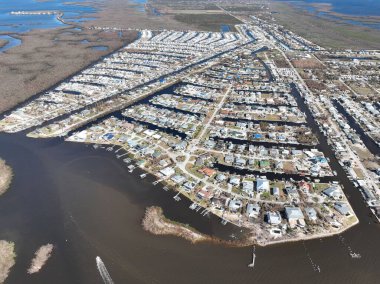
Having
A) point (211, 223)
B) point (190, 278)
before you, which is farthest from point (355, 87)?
point (190, 278)

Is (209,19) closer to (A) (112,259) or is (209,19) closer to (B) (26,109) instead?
(B) (26,109)

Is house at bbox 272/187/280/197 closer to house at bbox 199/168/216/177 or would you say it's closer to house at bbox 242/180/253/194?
house at bbox 242/180/253/194

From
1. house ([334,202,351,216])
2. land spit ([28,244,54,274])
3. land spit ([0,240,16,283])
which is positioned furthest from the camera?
house ([334,202,351,216])

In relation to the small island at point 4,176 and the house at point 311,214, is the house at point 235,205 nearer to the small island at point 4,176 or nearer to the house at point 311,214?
the house at point 311,214

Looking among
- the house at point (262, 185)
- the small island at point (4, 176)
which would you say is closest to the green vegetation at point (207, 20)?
the house at point (262, 185)

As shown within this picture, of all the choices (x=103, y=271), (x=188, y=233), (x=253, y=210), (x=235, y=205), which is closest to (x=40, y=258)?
(x=103, y=271)

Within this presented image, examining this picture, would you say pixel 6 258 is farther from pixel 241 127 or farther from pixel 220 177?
pixel 241 127

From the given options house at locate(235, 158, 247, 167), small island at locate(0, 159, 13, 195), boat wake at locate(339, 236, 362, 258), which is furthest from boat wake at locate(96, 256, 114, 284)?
boat wake at locate(339, 236, 362, 258)
